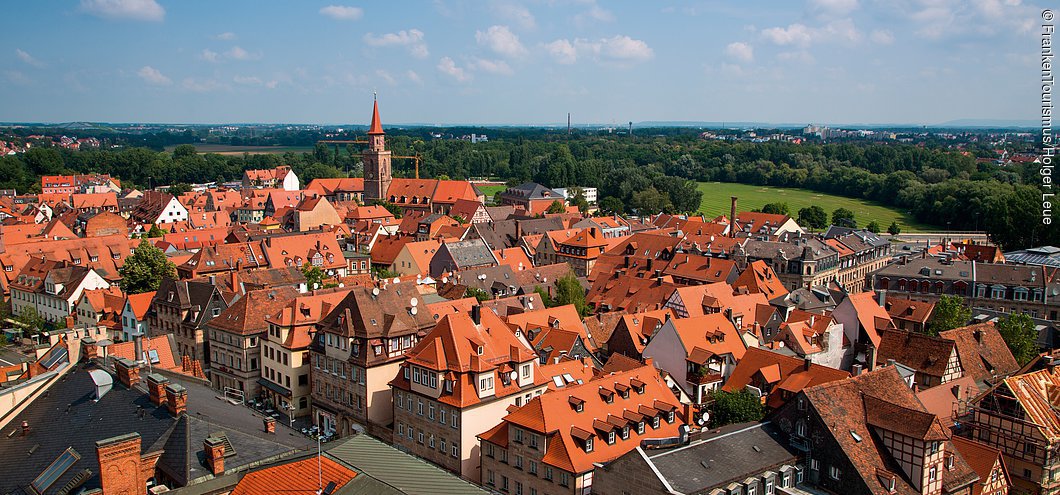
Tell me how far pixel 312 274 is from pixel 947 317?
2207 inches

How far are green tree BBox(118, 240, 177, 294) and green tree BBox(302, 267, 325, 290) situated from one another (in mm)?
12601

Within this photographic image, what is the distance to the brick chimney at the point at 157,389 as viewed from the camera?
2586cm

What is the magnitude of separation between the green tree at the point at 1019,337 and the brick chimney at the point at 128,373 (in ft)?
180

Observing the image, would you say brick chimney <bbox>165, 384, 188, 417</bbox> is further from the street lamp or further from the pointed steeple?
the pointed steeple

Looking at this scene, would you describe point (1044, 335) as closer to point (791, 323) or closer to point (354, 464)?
point (791, 323)

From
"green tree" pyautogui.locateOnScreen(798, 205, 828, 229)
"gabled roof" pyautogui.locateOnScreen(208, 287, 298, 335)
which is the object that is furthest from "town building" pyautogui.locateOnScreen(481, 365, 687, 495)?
"green tree" pyautogui.locateOnScreen(798, 205, 828, 229)

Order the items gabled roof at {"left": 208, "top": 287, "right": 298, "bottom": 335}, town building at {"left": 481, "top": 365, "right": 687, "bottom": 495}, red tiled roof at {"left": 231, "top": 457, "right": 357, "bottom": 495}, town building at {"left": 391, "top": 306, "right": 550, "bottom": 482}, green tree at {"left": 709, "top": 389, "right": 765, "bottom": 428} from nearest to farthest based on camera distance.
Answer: red tiled roof at {"left": 231, "top": 457, "right": 357, "bottom": 495} → town building at {"left": 481, "top": 365, "right": 687, "bottom": 495} → green tree at {"left": 709, "top": 389, "right": 765, "bottom": 428} → town building at {"left": 391, "top": 306, "right": 550, "bottom": 482} → gabled roof at {"left": 208, "top": 287, "right": 298, "bottom": 335}

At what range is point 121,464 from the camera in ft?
73.7

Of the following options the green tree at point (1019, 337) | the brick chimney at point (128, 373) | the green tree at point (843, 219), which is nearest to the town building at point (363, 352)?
the brick chimney at point (128, 373)

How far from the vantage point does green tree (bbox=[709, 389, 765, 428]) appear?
41344 mm

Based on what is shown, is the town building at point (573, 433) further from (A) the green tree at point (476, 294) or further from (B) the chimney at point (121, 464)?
(A) the green tree at point (476, 294)

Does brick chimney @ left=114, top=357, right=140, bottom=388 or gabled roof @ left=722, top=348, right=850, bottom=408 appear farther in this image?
gabled roof @ left=722, top=348, right=850, bottom=408

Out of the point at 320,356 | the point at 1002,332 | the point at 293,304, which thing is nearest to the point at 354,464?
the point at 320,356

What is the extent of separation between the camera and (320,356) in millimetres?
50781
